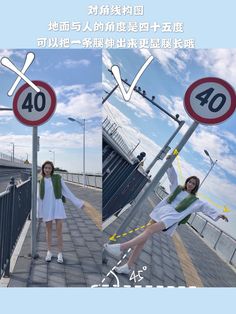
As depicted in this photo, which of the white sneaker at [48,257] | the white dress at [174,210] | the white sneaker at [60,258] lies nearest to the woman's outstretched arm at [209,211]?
the white dress at [174,210]

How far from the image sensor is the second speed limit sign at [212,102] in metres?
3.98

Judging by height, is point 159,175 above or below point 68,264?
above

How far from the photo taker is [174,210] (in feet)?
13.5

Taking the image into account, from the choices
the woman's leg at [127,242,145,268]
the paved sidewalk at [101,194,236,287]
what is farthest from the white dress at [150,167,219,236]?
the woman's leg at [127,242,145,268]

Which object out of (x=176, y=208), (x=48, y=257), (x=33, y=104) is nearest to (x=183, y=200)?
(x=176, y=208)

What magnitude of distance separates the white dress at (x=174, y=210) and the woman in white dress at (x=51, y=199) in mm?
939

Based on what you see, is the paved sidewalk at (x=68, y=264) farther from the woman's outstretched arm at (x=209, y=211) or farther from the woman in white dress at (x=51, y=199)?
the woman's outstretched arm at (x=209, y=211)

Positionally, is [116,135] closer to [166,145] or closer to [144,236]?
[166,145]

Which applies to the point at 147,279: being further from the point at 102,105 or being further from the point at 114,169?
the point at 102,105

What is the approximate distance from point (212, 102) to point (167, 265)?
1.93m

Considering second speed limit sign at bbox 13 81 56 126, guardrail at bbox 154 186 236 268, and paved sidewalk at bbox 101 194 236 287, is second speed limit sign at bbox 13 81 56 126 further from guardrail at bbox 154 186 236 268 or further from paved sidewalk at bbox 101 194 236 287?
guardrail at bbox 154 186 236 268

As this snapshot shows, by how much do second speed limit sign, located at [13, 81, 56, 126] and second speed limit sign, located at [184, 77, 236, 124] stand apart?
4.74ft

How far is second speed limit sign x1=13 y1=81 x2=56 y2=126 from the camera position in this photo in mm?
4234

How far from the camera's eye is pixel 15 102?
14.0ft
